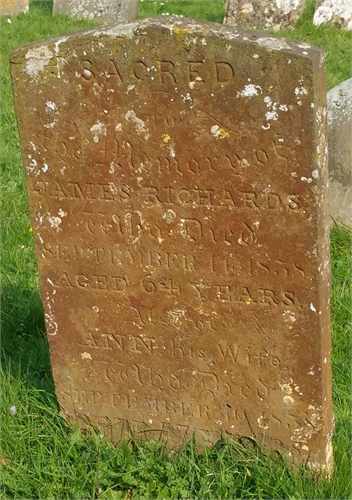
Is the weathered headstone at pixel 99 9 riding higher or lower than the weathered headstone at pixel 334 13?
lower

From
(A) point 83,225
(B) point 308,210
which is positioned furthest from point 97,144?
(B) point 308,210

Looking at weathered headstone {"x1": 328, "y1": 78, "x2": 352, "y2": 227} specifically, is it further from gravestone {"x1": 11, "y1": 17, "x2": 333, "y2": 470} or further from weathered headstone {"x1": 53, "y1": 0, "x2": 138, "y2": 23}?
weathered headstone {"x1": 53, "y1": 0, "x2": 138, "y2": 23}

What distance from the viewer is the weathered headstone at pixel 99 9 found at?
11734 millimetres

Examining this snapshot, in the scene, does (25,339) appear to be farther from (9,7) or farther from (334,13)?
(334,13)

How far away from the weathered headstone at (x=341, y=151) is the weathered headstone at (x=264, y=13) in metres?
6.30

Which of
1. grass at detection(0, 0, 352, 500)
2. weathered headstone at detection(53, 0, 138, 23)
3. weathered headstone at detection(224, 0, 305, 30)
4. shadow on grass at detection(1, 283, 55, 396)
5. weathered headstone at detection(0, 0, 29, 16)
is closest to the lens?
grass at detection(0, 0, 352, 500)

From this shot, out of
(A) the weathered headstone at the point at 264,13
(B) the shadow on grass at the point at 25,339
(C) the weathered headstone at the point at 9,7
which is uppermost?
(A) the weathered headstone at the point at 264,13

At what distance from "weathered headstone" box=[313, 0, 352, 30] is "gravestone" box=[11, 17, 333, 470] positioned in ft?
30.4

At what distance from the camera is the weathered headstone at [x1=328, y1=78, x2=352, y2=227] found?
5.37 m

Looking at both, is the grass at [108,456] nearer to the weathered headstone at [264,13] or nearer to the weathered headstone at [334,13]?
the weathered headstone at [264,13]

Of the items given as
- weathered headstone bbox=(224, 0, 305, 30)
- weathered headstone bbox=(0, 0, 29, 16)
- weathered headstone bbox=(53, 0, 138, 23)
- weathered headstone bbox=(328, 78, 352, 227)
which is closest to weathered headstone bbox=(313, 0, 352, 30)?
weathered headstone bbox=(224, 0, 305, 30)

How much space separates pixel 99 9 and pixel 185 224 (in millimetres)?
9563

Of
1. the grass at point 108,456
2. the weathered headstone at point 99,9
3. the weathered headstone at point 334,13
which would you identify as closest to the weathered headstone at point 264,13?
the weathered headstone at point 334,13

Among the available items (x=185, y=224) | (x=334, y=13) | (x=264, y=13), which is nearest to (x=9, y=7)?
(x=264, y=13)
